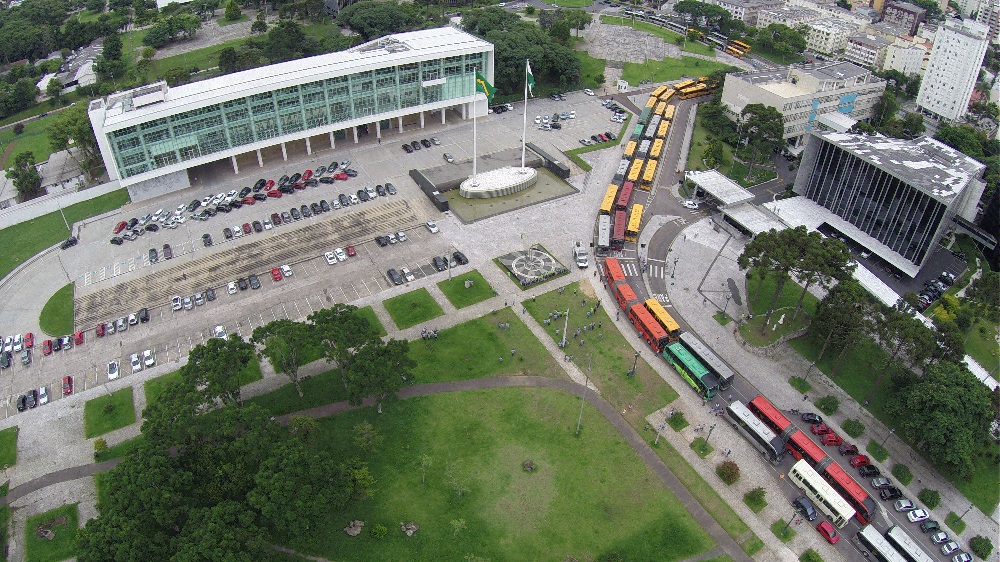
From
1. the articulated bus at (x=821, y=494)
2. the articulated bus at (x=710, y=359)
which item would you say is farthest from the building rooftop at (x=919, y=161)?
the articulated bus at (x=821, y=494)

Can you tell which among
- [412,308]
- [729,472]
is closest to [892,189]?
[729,472]

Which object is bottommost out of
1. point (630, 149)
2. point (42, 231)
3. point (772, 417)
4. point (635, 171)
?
point (42, 231)

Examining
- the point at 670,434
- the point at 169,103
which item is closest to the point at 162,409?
the point at 670,434

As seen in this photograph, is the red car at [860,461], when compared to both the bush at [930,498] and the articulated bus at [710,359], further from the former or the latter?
the articulated bus at [710,359]

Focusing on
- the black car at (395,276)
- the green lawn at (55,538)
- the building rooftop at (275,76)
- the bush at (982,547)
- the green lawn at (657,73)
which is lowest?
the green lawn at (55,538)

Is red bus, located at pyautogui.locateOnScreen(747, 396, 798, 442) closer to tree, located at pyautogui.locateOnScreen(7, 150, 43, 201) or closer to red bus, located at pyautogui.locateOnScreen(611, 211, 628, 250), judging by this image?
red bus, located at pyautogui.locateOnScreen(611, 211, 628, 250)

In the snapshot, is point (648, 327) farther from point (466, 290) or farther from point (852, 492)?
point (852, 492)

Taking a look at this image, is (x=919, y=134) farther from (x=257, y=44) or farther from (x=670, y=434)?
(x=257, y=44)
